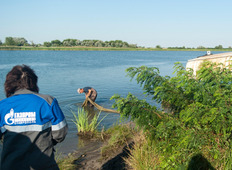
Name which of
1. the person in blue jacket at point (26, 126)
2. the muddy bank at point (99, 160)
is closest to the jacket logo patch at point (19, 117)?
the person in blue jacket at point (26, 126)

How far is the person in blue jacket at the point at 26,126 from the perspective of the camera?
8.51ft

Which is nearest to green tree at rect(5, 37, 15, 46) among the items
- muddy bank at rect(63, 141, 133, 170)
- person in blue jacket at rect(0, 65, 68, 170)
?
muddy bank at rect(63, 141, 133, 170)

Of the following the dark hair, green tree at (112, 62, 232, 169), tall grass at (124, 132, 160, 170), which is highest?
the dark hair

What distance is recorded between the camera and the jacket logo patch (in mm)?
2584

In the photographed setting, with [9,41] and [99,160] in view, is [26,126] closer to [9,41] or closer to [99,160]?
[99,160]


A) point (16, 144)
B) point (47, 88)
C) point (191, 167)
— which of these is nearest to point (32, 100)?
point (16, 144)

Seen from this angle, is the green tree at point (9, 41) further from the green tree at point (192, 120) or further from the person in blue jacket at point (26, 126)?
the person in blue jacket at point (26, 126)

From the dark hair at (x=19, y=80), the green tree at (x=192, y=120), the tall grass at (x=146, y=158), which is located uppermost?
the dark hair at (x=19, y=80)

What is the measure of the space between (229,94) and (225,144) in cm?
82

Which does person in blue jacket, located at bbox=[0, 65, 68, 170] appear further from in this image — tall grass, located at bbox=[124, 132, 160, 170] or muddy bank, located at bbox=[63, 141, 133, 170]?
muddy bank, located at bbox=[63, 141, 133, 170]

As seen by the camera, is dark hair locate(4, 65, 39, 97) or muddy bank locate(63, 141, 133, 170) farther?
muddy bank locate(63, 141, 133, 170)

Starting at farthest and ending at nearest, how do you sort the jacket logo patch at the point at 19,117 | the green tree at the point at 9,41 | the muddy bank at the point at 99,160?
the green tree at the point at 9,41, the muddy bank at the point at 99,160, the jacket logo patch at the point at 19,117

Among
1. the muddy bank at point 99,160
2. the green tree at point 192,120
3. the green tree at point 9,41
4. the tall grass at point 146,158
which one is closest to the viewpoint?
the green tree at point 192,120

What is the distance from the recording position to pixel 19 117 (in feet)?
8.48
